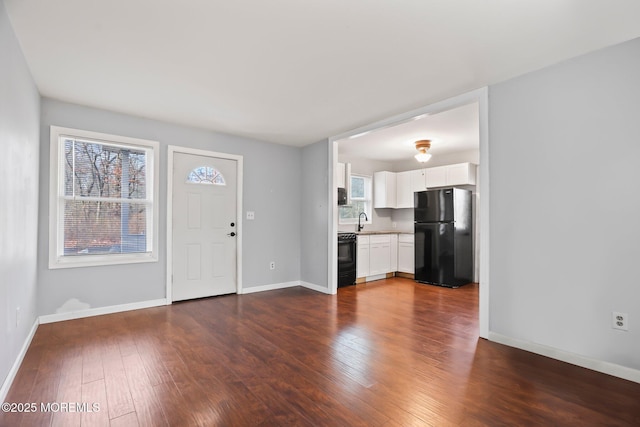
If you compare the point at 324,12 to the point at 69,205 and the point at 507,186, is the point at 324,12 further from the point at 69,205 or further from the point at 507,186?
the point at 69,205

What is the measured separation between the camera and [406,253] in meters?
6.52

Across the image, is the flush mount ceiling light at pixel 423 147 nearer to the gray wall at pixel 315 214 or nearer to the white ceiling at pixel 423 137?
the white ceiling at pixel 423 137

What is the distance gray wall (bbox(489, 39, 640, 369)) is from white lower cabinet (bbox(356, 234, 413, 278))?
9.69 feet

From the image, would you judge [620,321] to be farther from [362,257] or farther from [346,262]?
[362,257]

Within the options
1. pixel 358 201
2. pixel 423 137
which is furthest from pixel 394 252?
pixel 423 137

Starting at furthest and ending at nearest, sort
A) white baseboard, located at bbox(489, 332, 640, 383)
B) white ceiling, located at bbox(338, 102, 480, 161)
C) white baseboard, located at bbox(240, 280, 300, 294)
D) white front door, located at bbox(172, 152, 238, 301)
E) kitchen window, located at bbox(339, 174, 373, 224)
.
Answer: kitchen window, located at bbox(339, 174, 373, 224), white baseboard, located at bbox(240, 280, 300, 294), white front door, located at bbox(172, 152, 238, 301), white ceiling, located at bbox(338, 102, 480, 161), white baseboard, located at bbox(489, 332, 640, 383)

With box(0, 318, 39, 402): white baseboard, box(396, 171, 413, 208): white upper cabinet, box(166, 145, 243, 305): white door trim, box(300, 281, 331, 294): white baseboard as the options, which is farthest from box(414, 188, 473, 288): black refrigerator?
box(0, 318, 39, 402): white baseboard

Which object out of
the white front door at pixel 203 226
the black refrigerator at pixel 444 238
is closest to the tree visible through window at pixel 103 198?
the white front door at pixel 203 226

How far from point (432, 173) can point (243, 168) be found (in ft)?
12.1

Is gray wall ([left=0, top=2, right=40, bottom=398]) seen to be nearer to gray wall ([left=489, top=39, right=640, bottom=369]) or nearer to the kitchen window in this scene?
gray wall ([left=489, top=39, right=640, bottom=369])

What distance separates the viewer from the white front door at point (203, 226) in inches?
178

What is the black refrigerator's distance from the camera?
18.5 feet

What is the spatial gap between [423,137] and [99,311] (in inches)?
202

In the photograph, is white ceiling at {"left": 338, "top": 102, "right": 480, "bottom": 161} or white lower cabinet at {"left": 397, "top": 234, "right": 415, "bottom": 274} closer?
white ceiling at {"left": 338, "top": 102, "right": 480, "bottom": 161}
